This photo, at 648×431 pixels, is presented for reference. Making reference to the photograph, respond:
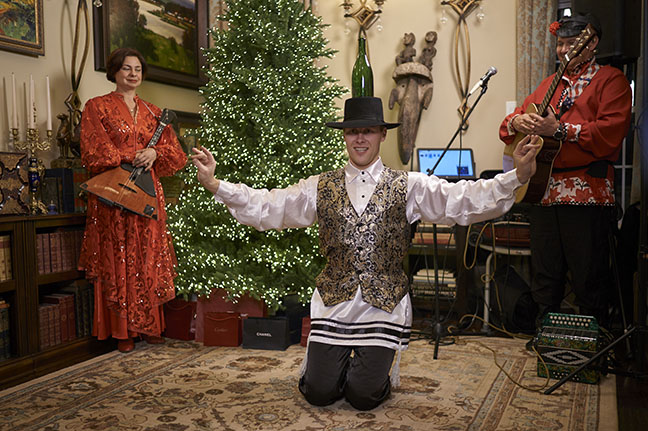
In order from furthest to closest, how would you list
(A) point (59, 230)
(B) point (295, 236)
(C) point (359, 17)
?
(C) point (359, 17), (B) point (295, 236), (A) point (59, 230)

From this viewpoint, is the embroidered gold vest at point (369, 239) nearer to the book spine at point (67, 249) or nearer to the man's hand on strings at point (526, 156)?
the man's hand on strings at point (526, 156)

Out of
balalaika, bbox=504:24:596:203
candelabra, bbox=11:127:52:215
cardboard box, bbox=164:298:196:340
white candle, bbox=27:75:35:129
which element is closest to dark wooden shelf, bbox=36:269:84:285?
candelabra, bbox=11:127:52:215

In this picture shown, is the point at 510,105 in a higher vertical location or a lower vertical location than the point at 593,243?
higher

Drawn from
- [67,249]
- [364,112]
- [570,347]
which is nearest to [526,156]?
[364,112]

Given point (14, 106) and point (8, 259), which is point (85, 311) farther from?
point (14, 106)

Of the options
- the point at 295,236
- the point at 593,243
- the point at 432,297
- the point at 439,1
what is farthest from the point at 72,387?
the point at 439,1

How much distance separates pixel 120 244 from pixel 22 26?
139cm

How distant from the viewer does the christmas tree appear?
11.3 ft

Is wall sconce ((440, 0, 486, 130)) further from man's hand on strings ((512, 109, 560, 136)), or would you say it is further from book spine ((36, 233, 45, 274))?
book spine ((36, 233, 45, 274))

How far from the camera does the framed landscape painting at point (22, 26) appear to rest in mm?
3219

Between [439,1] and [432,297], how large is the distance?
241 cm

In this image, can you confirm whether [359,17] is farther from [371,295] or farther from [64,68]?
[371,295]

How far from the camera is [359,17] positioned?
16.2ft

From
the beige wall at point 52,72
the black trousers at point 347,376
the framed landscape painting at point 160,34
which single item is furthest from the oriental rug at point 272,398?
the framed landscape painting at point 160,34
